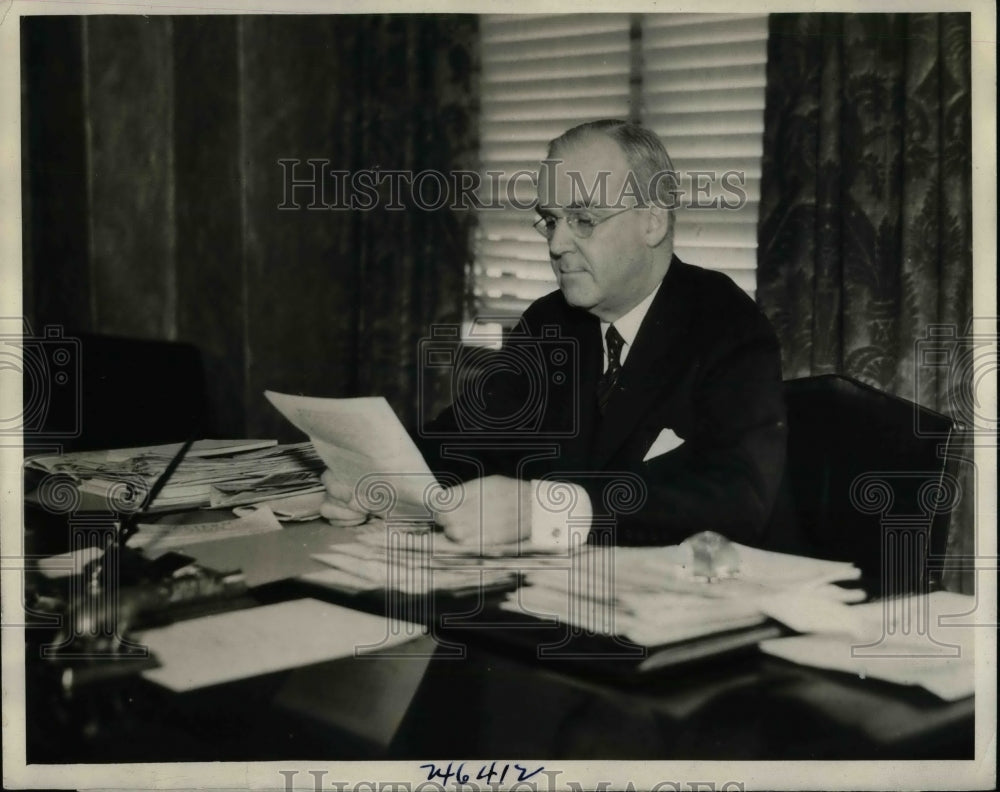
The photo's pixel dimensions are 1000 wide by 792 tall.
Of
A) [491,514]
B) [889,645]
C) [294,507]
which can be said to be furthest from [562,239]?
[889,645]

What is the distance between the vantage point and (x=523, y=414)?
5.51 feet

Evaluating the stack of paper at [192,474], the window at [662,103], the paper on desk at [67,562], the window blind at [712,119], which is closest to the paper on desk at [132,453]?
the stack of paper at [192,474]

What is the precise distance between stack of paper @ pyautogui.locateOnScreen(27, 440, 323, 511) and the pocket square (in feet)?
1.88

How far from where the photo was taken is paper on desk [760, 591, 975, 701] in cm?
104

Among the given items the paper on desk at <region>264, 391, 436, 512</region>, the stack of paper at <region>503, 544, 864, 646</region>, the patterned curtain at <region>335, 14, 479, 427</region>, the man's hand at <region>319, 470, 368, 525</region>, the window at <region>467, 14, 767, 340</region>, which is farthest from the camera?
the patterned curtain at <region>335, 14, 479, 427</region>

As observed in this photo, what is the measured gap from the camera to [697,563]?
4.20 feet

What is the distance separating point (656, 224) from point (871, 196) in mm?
421

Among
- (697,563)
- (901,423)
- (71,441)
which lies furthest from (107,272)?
(901,423)

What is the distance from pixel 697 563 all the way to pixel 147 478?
0.93 m

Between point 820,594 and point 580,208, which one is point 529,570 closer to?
A: point 820,594

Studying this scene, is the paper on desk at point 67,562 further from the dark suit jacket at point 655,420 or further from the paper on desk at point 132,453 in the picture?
the dark suit jacket at point 655,420

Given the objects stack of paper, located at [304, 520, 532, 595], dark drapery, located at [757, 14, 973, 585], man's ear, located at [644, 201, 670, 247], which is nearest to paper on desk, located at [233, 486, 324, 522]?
stack of paper, located at [304, 520, 532, 595]

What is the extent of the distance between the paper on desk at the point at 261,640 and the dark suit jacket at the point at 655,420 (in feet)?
1.58

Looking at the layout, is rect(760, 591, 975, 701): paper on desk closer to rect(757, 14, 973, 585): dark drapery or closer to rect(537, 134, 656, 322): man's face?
rect(757, 14, 973, 585): dark drapery
